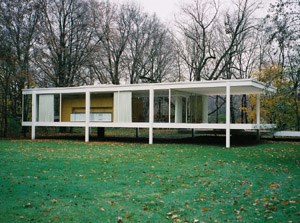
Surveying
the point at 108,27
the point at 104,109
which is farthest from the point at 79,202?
the point at 108,27

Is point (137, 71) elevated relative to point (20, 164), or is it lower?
elevated

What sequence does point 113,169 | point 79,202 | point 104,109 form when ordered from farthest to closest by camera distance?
point 104,109 < point 113,169 < point 79,202

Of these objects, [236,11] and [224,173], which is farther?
[236,11]

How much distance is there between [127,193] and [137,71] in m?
29.1

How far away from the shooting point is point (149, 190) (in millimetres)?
7750

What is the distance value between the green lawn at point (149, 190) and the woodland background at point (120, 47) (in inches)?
494

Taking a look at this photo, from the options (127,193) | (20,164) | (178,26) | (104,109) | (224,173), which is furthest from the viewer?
(178,26)

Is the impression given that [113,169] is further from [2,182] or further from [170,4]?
[170,4]

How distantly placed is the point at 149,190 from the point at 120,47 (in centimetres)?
2847

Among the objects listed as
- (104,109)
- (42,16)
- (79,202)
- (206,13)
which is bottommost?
(79,202)

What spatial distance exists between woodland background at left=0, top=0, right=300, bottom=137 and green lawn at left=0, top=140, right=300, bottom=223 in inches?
494

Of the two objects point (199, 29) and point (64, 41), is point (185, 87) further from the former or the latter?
point (199, 29)

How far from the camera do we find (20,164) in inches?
442

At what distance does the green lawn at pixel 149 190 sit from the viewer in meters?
6.00
